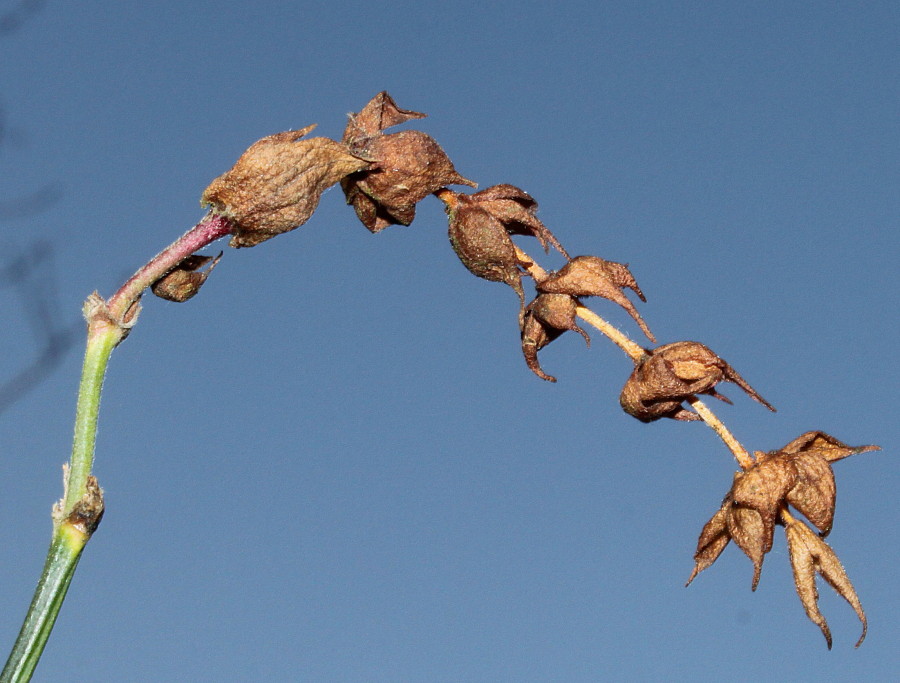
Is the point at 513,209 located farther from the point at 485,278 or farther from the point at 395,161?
the point at 395,161

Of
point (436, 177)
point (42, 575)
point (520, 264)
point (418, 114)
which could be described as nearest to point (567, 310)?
point (520, 264)


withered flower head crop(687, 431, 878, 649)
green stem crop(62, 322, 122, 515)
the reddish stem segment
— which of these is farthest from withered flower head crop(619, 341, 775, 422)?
green stem crop(62, 322, 122, 515)

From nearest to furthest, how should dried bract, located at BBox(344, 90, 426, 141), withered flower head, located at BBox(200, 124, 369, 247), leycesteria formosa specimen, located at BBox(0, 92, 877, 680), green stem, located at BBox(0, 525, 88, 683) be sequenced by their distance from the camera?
green stem, located at BBox(0, 525, 88, 683), leycesteria formosa specimen, located at BBox(0, 92, 877, 680), withered flower head, located at BBox(200, 124, 369, 247), dried bract, located at BBox(344, 90, 426, 141)

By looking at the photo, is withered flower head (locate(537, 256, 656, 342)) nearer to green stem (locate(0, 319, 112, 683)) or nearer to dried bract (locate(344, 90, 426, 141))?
dried bract (locate(344, 90, 426, 141))

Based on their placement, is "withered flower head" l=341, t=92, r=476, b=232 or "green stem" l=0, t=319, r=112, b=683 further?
"withered flower head" l=341, t=92, r=476, b=232

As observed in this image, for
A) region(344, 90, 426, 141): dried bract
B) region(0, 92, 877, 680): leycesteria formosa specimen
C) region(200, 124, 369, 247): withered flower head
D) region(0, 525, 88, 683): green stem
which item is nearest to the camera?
region(0, 525, 88, 683): green stem

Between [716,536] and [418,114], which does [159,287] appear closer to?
[418,114]

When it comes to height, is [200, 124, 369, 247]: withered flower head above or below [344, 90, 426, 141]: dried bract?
below

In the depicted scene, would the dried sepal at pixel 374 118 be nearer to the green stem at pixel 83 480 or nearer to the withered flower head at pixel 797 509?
the green stem at pixel 83 480
